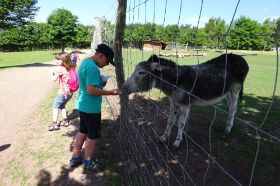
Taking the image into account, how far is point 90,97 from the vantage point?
14.4 ft

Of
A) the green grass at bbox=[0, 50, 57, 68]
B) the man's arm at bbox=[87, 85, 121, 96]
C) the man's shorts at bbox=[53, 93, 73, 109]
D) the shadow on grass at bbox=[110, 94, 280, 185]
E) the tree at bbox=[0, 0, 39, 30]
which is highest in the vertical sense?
the tree at bbox=[0, 0, 39, 30]

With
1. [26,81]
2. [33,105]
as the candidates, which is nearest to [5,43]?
[26,81]

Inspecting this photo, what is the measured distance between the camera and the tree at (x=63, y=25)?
50.3 m

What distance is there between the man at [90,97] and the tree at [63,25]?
47.7 meters

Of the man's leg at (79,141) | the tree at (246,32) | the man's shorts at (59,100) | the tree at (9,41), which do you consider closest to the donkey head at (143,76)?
the man's leg at (79,141)

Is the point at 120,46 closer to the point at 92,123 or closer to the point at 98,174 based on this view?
the point at 92,123

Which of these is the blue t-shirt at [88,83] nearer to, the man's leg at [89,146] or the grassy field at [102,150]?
the man's leg at [89,146]

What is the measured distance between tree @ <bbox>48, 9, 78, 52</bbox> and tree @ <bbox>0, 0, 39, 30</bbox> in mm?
25546

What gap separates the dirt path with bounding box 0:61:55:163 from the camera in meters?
6.28

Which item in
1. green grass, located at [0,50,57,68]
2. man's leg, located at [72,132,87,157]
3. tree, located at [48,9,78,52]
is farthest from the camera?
tree, located at [48,9,78,52]

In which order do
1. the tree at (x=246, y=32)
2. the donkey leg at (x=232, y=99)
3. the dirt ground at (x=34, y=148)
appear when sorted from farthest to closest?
the donkey leg at (x=232, y=99)
the dirt ground at (x=34, y=148)
the tree at (x=246, y=32)

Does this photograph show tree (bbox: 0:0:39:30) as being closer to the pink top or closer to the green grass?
the green grass

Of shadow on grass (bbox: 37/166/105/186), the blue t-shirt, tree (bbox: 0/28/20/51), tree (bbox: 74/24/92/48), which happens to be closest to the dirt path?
shadow on grass (bbox: 37/166/105/186)

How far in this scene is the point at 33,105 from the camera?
9.01 metres
